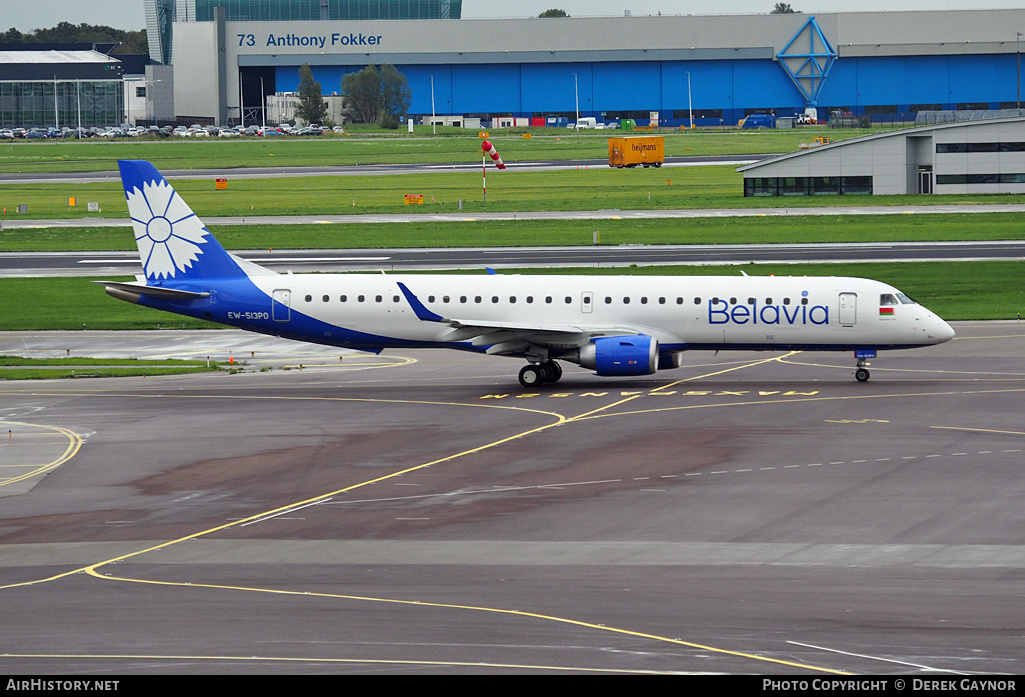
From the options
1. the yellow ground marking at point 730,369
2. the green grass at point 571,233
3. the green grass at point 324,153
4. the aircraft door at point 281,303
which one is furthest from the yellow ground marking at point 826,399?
the green grass at point 324,153

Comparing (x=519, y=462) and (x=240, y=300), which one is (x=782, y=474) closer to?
(x=519, y=462)

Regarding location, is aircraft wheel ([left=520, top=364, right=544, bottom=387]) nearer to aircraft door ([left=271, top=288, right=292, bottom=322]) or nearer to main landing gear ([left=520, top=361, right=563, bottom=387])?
main landing gear ([left=520, top=361, right=563, bottom=387])

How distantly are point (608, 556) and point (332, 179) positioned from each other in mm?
122282

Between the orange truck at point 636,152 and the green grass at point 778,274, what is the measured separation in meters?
79.9

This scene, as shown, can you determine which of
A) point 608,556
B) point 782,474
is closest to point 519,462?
point 782,474

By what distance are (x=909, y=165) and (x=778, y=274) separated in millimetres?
51330

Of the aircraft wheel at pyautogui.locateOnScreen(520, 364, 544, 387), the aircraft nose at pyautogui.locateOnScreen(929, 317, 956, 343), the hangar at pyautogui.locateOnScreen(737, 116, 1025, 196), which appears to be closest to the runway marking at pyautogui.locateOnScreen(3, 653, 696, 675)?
the aircraft wheel at pyautogui.locateOnScreen(520, 364, 544, 387)

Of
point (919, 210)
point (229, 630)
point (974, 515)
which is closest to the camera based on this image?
point (229, 630)

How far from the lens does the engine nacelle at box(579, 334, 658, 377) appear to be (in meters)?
44.8

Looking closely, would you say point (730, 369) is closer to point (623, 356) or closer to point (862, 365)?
point (862, 365)

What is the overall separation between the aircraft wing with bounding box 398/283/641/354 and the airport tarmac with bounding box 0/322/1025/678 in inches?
73.7

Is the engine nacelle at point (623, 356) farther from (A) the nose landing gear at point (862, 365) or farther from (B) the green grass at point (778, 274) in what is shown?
(B) the green grass at point (778, 274)

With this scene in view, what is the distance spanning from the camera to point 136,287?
157 ft

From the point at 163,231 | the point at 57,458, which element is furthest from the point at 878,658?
the point at 163,231
